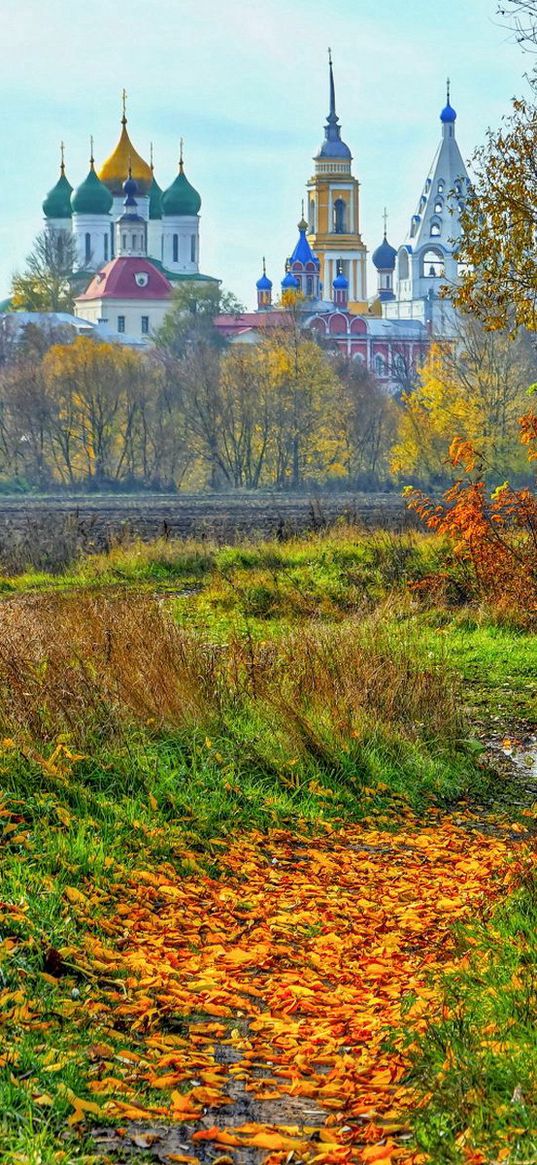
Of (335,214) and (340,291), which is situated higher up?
(335,214)

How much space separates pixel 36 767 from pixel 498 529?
28.4 ft

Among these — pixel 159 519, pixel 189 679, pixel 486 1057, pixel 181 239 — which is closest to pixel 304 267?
pixel 181 239

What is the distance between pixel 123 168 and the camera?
352 feet

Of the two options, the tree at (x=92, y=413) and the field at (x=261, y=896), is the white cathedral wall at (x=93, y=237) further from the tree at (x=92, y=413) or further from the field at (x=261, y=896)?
the field at (x=261, y=896)

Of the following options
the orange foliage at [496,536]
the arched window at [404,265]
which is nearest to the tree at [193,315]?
the arched window at [404,265]

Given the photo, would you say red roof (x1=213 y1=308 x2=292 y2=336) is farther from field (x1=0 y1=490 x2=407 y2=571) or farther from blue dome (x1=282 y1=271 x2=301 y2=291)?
field (x1=0 y1=490 x2=407 y2=571)

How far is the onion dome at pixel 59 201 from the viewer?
359ft

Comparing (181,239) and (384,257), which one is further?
(384,257)

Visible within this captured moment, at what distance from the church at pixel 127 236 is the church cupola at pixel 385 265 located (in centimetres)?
2913

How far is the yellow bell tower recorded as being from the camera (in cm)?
12344

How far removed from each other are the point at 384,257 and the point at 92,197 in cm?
3817

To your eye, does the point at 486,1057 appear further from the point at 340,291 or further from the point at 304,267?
the point at 340,291

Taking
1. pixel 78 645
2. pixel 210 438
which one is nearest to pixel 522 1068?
pixel 78 645

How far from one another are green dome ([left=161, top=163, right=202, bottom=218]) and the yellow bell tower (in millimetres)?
17385
